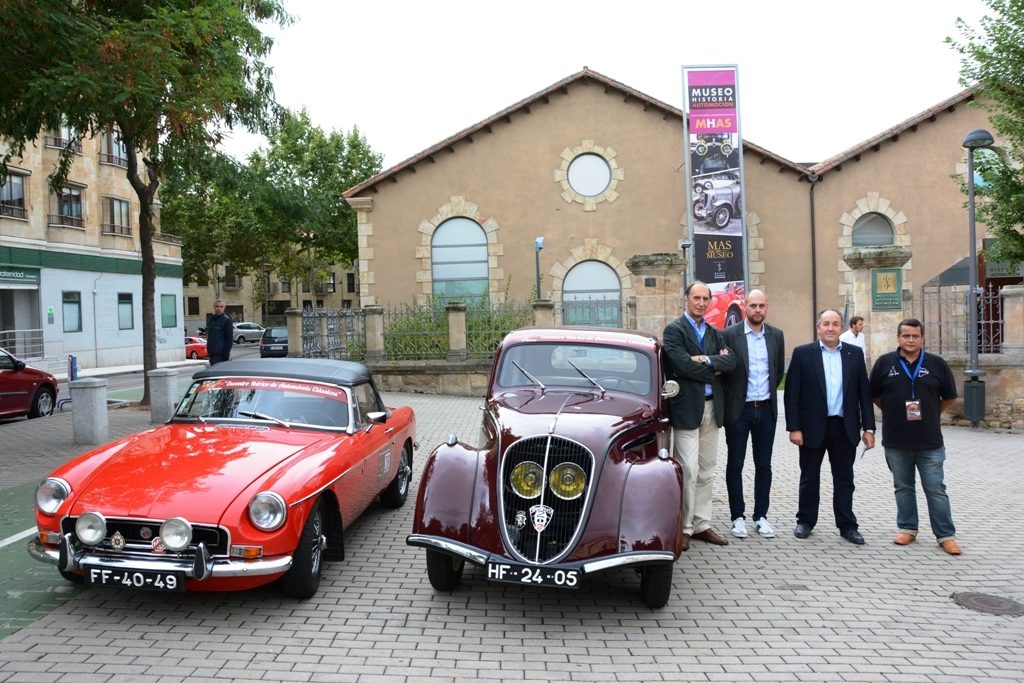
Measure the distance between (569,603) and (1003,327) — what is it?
11.8 m

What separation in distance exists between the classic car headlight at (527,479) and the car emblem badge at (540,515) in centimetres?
9

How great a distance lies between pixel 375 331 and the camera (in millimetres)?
18656

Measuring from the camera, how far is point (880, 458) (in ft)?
36.3

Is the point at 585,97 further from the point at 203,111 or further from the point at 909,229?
the point at 203,111

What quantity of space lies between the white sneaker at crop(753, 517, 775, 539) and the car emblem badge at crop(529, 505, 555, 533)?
281cm

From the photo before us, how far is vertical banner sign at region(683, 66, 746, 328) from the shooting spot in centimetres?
2125

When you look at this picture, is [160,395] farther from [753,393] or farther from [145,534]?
[753,393]

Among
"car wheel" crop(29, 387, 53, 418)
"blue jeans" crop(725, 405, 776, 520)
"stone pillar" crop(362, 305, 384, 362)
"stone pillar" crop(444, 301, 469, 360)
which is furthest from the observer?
"stone pillar" crop(362, 305, 384, 362)

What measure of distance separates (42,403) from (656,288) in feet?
38.7

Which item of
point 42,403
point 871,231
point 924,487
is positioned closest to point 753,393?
point 924,487

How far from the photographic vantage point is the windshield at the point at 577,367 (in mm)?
6555

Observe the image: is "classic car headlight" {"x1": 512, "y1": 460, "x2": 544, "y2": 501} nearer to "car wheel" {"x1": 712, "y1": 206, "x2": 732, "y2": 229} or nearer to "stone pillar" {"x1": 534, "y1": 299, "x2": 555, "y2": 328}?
"stone pillar" {"x1": 534, "y1": 299, "x2": 555, "y2": 328}

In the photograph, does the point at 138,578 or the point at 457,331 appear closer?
the point at 138,578

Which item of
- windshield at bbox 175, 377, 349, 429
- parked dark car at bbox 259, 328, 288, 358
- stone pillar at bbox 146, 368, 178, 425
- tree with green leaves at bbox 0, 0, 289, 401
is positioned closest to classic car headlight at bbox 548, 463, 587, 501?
windshield at bbox 175, 377, 349, 429
